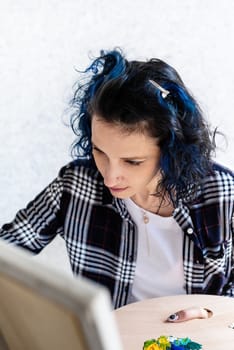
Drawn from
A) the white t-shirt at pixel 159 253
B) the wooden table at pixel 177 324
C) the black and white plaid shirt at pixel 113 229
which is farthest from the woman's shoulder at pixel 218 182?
the wooden table at pixel 177 324

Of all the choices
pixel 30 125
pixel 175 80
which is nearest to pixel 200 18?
pixel 30 125

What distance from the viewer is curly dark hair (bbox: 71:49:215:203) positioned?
100 cm

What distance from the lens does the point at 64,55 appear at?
5.46ft

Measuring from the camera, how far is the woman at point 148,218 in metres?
1.11

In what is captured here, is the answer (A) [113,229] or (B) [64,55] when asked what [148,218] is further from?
(B) [64,55]

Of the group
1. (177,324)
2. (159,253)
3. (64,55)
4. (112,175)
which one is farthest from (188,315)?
(64,55)

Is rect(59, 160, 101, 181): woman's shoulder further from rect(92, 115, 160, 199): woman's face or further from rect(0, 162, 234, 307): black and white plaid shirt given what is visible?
rect(92, 115, 160, 199): woman's face

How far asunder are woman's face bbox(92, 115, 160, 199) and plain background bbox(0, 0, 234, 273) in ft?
2.05

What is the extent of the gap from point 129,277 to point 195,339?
0.85 ft

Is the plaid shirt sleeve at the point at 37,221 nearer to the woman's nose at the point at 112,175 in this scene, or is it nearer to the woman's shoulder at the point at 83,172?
the woman's shoulder at the point at 83,172

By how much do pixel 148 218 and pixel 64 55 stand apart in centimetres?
67

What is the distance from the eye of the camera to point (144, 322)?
41.0 inches

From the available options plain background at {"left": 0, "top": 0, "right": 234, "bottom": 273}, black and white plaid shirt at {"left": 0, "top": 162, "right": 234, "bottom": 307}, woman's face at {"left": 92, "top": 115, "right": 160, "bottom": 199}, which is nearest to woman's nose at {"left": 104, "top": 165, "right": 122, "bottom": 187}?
woman's face at {"left": 92, "top": 115, "right": 160, "bottom": 199}

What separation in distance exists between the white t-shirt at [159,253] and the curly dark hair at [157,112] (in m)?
0.07
